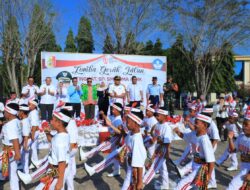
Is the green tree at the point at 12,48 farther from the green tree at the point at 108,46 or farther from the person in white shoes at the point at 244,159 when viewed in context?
the person in white shoes at the point at 244,159

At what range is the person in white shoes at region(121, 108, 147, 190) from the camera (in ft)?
14.5

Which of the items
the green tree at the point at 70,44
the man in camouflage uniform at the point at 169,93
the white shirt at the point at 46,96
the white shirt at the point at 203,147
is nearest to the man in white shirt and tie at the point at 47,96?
the white shirt at the point at 46,96

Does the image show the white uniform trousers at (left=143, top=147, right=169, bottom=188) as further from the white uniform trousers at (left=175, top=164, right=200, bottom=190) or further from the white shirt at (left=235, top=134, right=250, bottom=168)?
the white shirt at (left=235, top=134, right=250, bottom=168)

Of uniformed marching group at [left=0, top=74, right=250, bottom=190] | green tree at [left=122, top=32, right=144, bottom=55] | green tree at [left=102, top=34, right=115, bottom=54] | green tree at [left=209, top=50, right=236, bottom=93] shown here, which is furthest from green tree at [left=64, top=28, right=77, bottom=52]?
uniformed marching group at [left=0, top=74, right=250, bottom=190]

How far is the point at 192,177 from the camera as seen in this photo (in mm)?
4559

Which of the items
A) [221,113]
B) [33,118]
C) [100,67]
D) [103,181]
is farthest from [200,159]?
[100,67]

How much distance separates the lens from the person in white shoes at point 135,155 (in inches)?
175

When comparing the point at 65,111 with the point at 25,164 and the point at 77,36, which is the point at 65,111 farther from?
the point at 77,36

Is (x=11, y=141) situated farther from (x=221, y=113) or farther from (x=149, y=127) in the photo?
(x=221, y=113)

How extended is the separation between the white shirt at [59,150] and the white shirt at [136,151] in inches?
36.2

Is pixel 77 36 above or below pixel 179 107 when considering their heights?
above

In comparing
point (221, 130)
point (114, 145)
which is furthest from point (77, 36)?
point (114, 145)

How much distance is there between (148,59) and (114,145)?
1033 cm

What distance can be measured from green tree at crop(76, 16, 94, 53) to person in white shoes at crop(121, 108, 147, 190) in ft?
98.0
